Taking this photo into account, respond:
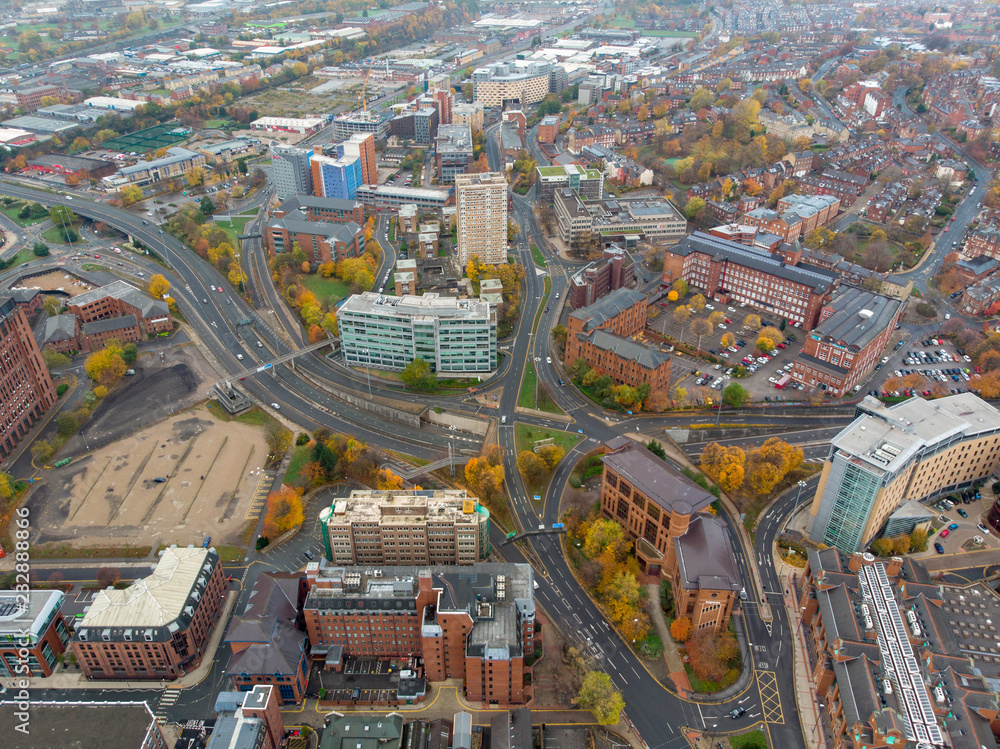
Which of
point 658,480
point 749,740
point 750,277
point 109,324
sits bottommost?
point 749,740

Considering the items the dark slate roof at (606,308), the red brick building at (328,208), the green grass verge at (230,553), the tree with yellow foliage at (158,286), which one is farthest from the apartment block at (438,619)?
the red brick building at (328,208)

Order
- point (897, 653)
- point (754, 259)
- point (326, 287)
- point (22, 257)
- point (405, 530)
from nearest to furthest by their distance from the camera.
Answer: point (897, 653), point (405, 530), point (754, 259), point (326, 287), point (22, 257)

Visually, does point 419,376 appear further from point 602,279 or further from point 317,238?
point 317,238

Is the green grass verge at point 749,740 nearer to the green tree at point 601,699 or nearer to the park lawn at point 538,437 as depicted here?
the green tree at point 601,699

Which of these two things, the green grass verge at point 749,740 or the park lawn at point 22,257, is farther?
the park lawn at point 22,257

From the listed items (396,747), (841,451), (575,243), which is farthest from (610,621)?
(575,243)

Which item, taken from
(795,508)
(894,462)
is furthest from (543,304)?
(894,462)
